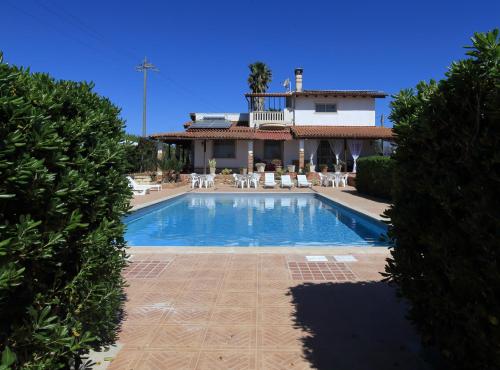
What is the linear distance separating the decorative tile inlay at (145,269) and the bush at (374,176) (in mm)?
10689

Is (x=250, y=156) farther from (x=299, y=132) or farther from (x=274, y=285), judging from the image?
(x=274, y=285)

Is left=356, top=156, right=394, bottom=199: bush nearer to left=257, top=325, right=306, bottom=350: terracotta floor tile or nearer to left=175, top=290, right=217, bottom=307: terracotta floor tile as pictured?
left=175, top=290, right=217, bottom=307: terracotta floor tile

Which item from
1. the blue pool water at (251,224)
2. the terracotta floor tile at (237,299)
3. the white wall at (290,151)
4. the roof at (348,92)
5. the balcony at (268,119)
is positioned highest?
the roof at (348,92)

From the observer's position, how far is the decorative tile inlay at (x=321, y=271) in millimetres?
5688

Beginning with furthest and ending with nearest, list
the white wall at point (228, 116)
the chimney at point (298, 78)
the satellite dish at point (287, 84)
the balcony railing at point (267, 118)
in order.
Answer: the white wall at point (228, 116) < the satellite dish at point (287, 84) < the balcony railing at point (267, 118) < the chimney at point (298, 78)

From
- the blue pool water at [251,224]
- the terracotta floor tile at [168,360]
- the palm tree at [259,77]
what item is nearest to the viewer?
the terracotta floor tile at [168,360]

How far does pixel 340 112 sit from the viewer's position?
3030cm

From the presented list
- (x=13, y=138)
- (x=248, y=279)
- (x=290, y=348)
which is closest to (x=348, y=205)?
(x=248, y=279)

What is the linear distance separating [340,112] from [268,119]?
5923mm

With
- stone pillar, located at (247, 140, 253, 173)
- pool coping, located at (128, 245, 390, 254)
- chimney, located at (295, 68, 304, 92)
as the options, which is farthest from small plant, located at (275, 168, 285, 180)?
pool coping, located at (128, 245, 390, 254)

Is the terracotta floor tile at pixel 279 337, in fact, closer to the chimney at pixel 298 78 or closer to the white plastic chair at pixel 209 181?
the white plastic chair at pixel 209 181

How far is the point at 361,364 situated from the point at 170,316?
2.13m

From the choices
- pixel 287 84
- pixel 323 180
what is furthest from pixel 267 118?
pixel 323 180

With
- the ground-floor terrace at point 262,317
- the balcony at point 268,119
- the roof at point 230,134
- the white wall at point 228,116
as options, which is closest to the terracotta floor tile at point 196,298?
the ground-floor terrace at point 262,317
